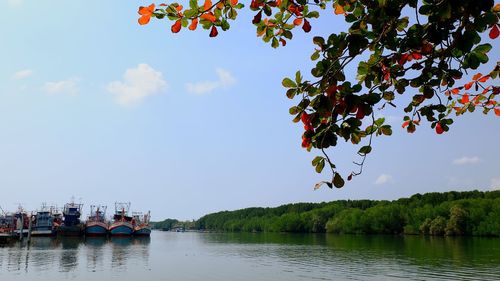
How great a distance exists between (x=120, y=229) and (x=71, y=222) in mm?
16687

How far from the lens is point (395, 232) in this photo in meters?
160

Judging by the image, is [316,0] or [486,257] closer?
[316,0]

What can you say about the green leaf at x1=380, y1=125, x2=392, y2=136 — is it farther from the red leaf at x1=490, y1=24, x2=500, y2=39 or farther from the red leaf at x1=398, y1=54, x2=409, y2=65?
the red leaf at x1=490, y1=24, x2=500, y2=39

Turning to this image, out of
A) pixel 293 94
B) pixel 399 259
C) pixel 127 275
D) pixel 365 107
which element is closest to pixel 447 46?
pixel 365 107

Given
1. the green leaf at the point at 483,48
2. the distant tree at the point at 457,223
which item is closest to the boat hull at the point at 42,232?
the distant tree at the point at 457,223

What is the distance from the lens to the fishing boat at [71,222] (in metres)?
142

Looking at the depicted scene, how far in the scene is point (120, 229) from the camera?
486 feet

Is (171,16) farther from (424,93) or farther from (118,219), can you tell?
(118,219)

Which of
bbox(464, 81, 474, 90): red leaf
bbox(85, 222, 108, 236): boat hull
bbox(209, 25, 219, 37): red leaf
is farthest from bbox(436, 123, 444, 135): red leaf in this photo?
bbox(85, 222, 108, 236): boat hull

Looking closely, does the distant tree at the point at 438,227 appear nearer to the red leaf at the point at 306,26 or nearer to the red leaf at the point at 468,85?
the red leaf at the point at 468,85

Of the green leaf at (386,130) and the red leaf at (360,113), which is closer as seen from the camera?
the red leaf at (360,113)

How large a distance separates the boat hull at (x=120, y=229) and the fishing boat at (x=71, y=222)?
9697 millimetres

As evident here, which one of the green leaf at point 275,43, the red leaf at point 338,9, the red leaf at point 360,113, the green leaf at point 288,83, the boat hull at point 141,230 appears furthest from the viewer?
the boat hull at point 141,230

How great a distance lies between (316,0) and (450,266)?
55.0 metres
